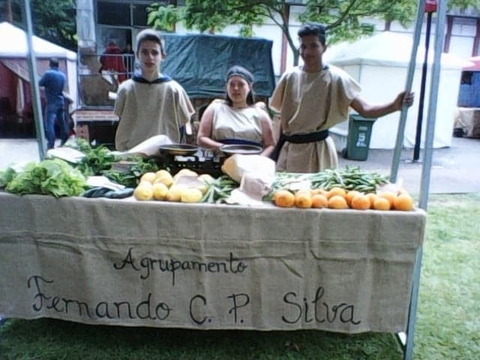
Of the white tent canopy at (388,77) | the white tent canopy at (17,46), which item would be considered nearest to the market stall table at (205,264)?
the white tent canopy at (388,77)

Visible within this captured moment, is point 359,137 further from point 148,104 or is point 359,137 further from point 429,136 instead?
point 429,136

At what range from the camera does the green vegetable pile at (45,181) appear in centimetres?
200

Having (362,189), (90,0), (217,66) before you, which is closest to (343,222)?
(362,189)

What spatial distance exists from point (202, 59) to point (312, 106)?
6.39 meters

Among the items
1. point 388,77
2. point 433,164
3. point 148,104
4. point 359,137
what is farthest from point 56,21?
point 148,104

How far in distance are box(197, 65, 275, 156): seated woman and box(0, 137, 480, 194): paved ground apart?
10.9ft

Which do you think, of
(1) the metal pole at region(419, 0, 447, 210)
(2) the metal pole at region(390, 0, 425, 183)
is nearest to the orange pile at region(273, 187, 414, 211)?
(1) the metal pole at region(419, 0, 447, 210)

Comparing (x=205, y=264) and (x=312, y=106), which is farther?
(x=312, y=106)

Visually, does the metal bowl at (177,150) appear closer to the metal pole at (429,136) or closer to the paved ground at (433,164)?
the metal pole at (429,136)

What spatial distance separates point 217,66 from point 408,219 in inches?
288

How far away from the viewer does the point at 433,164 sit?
803 cm

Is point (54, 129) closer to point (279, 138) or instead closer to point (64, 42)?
point (279, 138)

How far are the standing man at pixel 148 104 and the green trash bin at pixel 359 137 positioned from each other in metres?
5.58

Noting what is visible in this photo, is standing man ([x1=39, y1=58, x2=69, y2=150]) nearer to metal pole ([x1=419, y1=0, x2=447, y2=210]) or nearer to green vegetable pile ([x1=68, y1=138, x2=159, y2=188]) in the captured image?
green vegetable pile ([x1=68, y1=138, x2=159, y2=188])
